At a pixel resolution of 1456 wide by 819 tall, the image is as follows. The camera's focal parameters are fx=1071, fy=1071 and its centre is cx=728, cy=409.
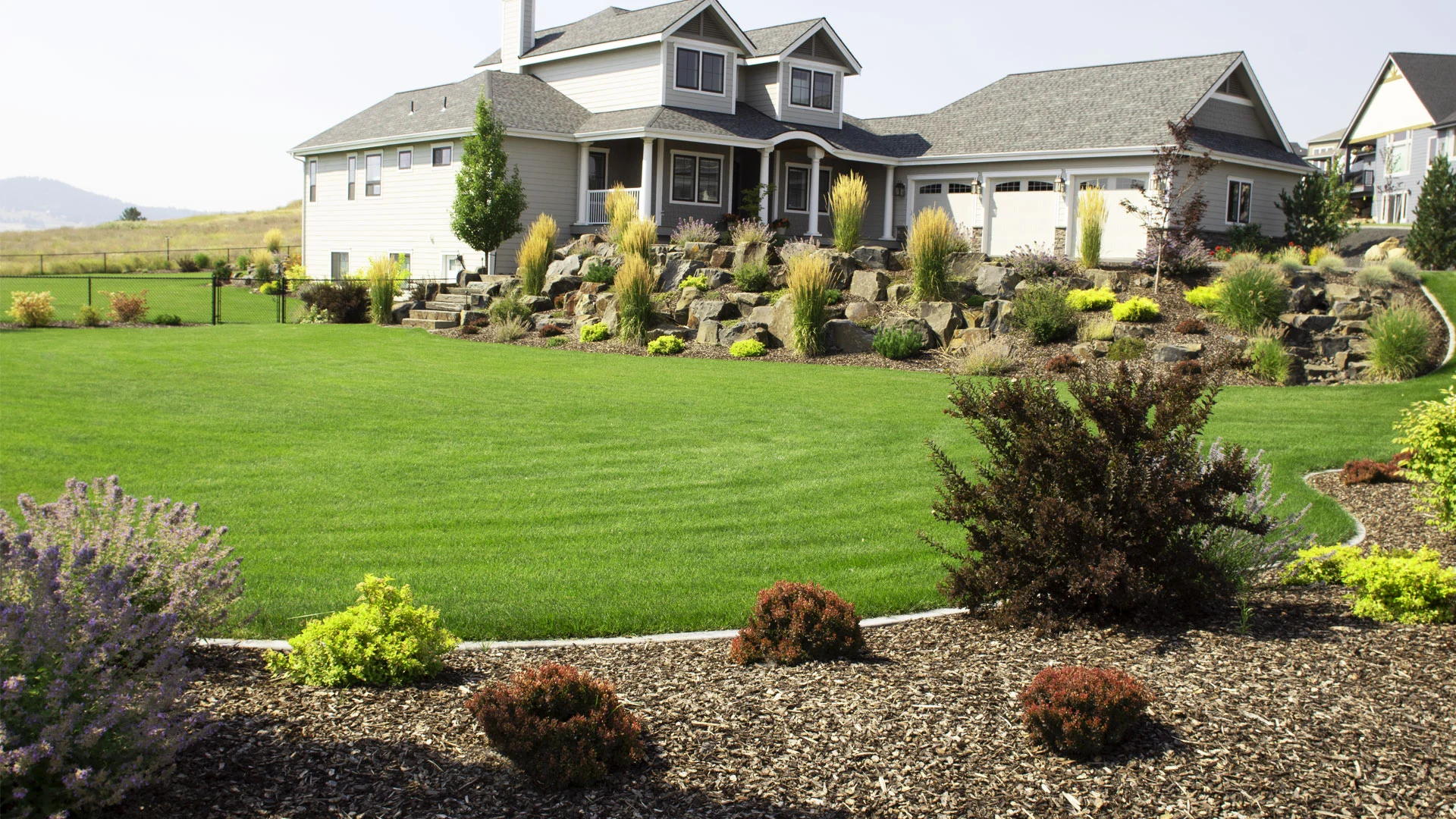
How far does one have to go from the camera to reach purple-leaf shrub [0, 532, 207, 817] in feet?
9.48

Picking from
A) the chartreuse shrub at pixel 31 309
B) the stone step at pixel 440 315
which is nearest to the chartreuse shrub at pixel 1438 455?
the stone step at pixel 440 315

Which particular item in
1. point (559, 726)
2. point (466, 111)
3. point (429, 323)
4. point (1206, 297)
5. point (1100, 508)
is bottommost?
point (559, 726)

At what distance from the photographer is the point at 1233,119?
29.3m

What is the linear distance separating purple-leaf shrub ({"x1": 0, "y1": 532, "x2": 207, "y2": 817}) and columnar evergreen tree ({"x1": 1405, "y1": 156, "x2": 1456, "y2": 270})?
31.3m

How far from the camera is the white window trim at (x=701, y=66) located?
28.7 metres

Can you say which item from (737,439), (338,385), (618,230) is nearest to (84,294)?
(618,230)

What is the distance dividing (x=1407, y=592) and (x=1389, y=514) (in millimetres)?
3433

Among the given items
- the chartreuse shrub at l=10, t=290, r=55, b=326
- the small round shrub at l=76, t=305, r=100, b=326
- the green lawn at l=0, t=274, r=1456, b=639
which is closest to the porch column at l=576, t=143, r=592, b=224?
the small round shrub at l=76, t=305, r=100, b=326

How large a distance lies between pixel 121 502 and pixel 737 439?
7.21 m

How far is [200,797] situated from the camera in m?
3.38

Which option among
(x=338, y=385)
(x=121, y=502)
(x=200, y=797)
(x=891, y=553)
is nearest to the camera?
(x=200, y=797)

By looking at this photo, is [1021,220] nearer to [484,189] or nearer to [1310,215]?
[1310,215]

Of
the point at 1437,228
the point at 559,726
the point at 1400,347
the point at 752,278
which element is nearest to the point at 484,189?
the point at 752,278

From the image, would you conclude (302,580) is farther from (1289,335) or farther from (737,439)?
(1289,335)
